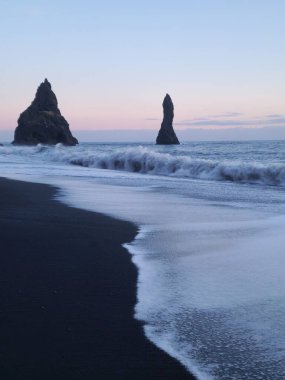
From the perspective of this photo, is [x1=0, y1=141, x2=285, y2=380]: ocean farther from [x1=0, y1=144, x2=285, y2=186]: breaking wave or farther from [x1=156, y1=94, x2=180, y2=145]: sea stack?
[x1=156, y1=94, x2=180, y2=145]: sea stack

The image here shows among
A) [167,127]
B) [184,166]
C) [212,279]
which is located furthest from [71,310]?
[167,127]

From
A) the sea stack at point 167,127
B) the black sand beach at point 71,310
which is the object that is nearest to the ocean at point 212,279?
the black sand beach at point 71,310

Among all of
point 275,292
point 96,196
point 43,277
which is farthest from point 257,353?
point 96,196

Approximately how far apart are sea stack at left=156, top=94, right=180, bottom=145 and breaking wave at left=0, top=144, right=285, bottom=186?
88699 millimetres

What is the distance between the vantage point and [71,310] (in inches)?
124

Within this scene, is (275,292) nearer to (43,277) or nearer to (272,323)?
(272,323)

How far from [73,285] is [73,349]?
3.87ft

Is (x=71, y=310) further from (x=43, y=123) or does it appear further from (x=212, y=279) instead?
(x=43, y=123)

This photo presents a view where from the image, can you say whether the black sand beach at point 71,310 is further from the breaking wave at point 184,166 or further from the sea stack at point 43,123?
the sea stack at point 43,123

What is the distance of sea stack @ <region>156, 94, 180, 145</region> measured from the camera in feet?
389

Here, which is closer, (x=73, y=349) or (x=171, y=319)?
(x=73, y=349)

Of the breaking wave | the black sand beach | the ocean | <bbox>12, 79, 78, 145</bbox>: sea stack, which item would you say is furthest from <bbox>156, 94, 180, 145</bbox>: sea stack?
the black sand beach

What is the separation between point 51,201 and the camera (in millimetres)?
9422

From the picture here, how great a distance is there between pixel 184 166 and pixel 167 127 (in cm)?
10045
